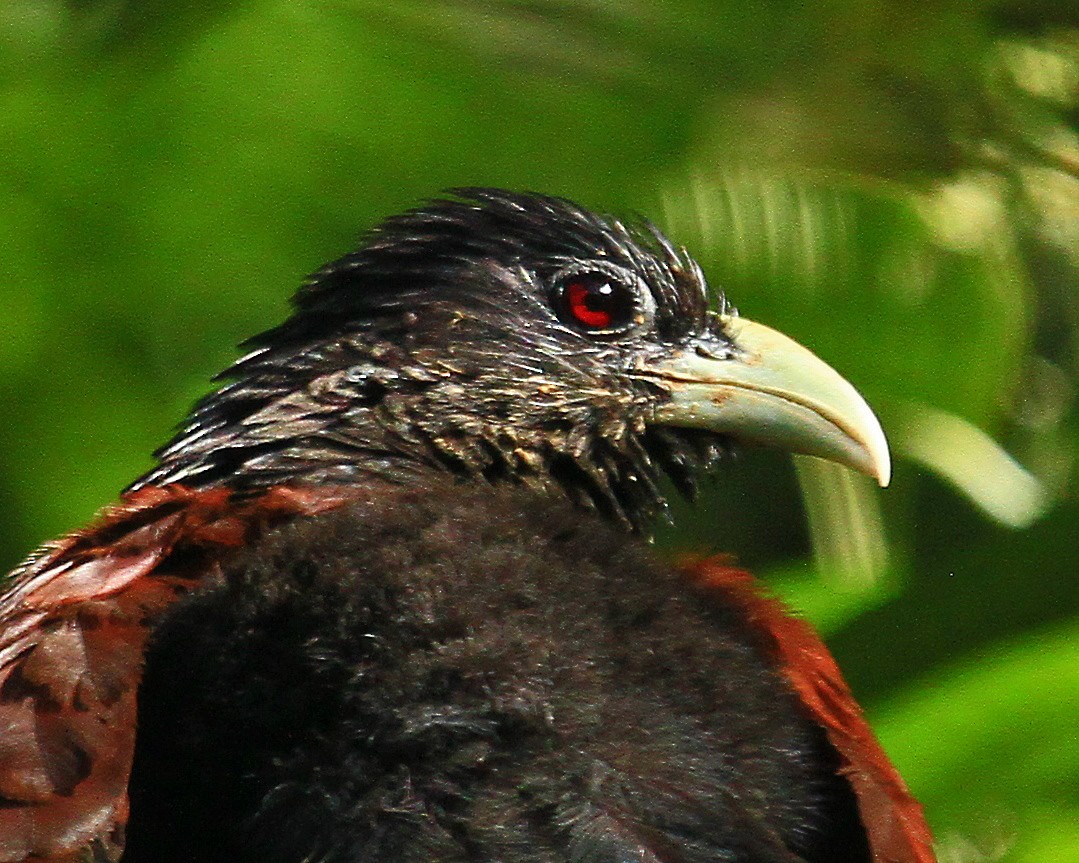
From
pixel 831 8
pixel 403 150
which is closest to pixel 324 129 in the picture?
pixel 403 150

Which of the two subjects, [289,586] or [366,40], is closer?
[289,586]

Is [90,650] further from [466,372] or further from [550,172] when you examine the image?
[550,172]

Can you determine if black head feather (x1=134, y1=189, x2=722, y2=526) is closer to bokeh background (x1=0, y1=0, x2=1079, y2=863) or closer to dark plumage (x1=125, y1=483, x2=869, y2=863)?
dark plumage (x1=125, y1=483, x2=869, y2=863)

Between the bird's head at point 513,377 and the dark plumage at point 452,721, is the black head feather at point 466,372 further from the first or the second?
the dark plumage at point 452,721

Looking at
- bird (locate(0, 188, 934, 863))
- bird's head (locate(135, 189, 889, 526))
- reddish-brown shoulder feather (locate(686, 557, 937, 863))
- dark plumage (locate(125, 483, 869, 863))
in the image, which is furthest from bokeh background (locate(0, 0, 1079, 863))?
dark plumage (locate(125, 483, 869, 863))

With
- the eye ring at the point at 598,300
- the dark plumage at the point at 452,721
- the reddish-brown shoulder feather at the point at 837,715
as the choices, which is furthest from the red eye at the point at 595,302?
the dark plumage at the point at 452,721

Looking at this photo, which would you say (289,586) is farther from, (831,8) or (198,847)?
(831,8)
